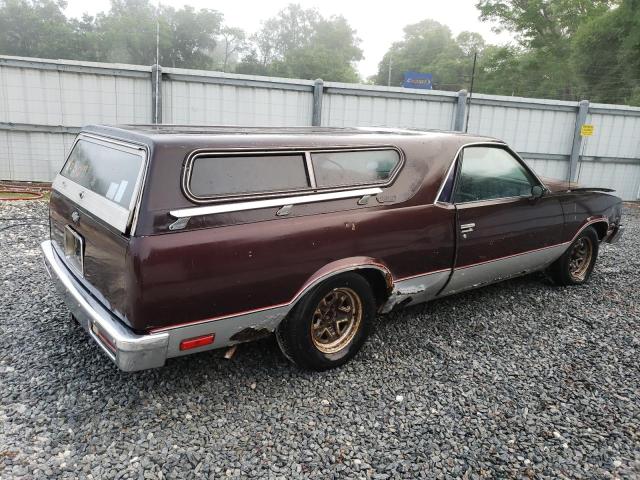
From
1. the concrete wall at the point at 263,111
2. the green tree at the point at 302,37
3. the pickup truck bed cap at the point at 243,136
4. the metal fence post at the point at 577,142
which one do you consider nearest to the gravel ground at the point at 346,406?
the pickup truck bed cap at the point at 243,136

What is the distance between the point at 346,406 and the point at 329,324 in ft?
1.87

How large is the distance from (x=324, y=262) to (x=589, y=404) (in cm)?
193

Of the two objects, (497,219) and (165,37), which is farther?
(165,37)

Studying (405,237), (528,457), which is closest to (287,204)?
(405,237)

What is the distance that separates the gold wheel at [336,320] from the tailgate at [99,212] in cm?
126

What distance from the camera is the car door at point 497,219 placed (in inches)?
154

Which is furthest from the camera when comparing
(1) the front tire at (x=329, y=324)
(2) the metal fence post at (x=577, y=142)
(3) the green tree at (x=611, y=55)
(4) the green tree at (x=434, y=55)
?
(4) the green tree at (x=434, y=55)

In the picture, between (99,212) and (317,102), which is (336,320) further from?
(317,102)

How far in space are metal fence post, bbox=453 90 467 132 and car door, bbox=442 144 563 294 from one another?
7.00 metres

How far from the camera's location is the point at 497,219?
4.11 metres

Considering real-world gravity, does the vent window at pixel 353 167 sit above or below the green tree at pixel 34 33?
below

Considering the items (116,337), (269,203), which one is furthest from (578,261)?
(116,337)

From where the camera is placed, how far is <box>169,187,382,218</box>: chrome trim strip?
257 cm

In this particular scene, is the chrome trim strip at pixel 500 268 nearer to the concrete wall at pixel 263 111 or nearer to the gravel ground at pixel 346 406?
the gravel ground at pixel 346 406
